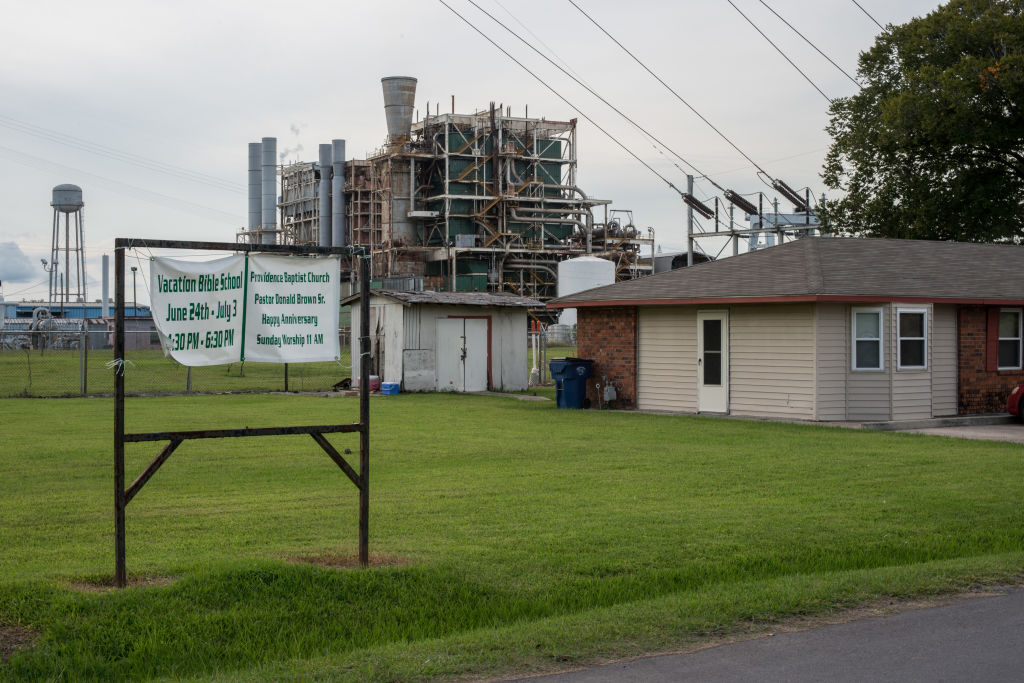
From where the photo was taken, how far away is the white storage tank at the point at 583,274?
226ft

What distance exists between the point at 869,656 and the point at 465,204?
233ft

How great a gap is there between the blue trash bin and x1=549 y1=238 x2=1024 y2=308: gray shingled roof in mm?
1527

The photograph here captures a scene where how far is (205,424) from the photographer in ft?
68.7

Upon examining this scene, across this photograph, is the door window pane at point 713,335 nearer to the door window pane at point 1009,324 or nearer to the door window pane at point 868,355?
the door window pane at point 868,355

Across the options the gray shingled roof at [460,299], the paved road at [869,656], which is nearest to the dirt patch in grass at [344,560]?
the paved road at [869,656]

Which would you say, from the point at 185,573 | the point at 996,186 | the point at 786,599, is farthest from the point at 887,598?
the point at 996,186

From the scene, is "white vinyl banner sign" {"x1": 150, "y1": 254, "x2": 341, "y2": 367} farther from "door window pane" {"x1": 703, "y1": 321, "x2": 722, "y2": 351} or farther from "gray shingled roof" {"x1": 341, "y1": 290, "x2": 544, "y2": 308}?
"gray shingled roof" {"x1": 341, "y1": 290, "x2": 544, "y2": 308}

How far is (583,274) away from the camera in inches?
2719

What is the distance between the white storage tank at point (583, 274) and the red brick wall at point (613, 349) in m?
41.9

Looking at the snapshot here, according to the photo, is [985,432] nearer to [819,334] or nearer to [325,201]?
[819,334]

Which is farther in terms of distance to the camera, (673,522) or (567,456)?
(567,456)

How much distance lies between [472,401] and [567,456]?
1233 cm

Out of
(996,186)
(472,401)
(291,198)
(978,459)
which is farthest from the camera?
(291,198)

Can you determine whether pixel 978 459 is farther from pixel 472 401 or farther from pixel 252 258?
pixel 472 401
